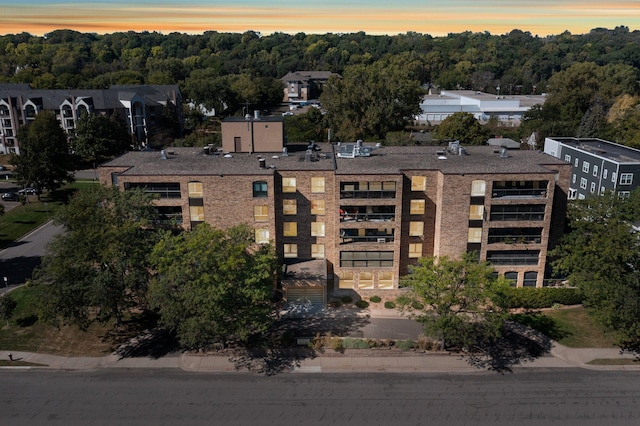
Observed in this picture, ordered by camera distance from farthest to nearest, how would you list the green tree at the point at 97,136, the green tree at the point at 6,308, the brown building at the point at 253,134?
the green tree at the point at 97,136, the brown building at the point at 253,134, the green tree at the point at 6,308

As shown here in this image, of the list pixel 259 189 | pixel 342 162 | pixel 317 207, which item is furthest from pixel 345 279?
pixel 259 189

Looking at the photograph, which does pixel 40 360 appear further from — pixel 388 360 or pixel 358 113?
pixel 358 113

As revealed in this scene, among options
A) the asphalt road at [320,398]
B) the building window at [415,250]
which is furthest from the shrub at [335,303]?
the asphalt road at [320,398]

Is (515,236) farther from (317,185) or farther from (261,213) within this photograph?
(261,213)

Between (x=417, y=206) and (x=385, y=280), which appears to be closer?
(x=385, y=280)

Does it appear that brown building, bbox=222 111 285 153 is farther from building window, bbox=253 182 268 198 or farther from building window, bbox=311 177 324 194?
building window, bbox=253 182 268 198

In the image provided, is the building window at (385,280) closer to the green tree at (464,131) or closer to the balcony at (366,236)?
the balcony at (366,236)
